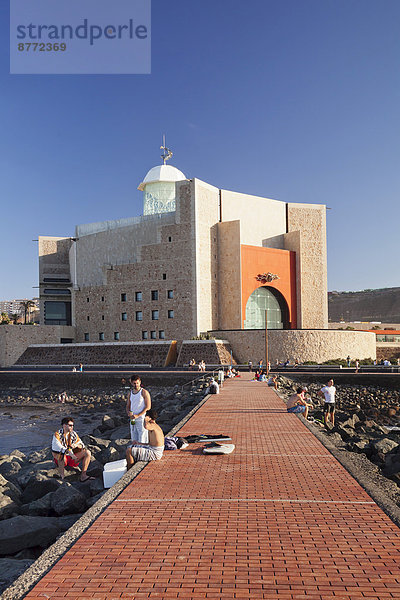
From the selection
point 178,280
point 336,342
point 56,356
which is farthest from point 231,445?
point 56,356

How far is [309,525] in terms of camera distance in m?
5.77

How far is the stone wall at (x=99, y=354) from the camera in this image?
40406 millimetres

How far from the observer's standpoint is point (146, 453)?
904cm

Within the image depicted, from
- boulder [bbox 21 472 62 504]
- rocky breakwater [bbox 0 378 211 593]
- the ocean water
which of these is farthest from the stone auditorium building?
boulder [bbox 21 472 62 504]

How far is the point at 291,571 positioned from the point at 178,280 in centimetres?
3818

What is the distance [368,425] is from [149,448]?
1019cm

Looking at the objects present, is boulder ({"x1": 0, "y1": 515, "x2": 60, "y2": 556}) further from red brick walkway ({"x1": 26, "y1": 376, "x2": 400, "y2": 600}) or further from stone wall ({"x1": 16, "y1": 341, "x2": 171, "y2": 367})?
stone wall ({"x1": 16, "y1": 341, "x2": 171, "y2": 367})

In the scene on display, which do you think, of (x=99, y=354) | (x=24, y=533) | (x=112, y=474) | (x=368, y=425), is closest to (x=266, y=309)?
(x=99, y=354)

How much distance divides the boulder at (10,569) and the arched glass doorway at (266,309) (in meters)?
37.6

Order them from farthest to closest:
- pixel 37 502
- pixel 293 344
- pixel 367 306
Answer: pixel 367 306
pixel 293 344
pixel 37 502

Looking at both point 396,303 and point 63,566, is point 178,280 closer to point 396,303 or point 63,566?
point 63,566

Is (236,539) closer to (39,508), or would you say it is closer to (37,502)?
(39,508)

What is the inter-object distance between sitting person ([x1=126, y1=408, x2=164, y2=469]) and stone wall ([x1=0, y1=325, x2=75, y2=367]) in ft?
133

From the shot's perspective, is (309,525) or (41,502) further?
(41,502)
